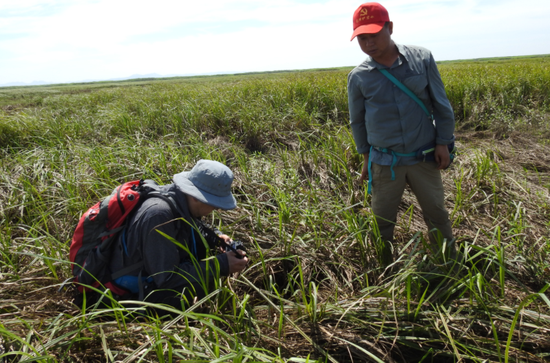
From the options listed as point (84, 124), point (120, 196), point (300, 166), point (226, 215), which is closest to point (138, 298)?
point (120, 196)

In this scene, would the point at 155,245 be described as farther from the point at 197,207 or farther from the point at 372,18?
the point at 372,18

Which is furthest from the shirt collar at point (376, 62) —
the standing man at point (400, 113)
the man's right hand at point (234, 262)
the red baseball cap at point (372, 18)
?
the man's right hand at point (234, 262)

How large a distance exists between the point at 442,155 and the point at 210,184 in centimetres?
128

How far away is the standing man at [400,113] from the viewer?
1777 mm

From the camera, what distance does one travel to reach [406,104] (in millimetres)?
1798

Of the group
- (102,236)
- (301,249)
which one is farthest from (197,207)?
(301,249)

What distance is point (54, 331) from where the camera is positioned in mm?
1303

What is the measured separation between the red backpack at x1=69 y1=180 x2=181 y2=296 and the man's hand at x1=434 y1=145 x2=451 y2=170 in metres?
1.45

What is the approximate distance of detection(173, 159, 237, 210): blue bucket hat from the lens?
1.64 meters

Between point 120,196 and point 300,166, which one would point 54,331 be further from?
point 300,166

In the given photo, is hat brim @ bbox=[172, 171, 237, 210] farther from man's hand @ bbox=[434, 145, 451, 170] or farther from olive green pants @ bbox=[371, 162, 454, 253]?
man's hand @ bbox=[434, 145, 451, 170]

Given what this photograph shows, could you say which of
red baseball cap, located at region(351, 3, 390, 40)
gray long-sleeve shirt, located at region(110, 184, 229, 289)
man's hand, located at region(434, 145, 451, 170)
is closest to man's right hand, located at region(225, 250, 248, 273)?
gray long-sleeve shirt, located at region(110, 184, 229, 289)

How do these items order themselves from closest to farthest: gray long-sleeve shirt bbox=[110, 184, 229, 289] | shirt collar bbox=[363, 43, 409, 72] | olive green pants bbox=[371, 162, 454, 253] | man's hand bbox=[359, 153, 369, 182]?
gray long-sleeve shirt bbox=[110, 184, 229, 289] → shirt collar bbox=[363, 43, 409, 72] → olive green pants bbox=[371, 162, 454, 253] → man's hand bbox=[359, 153, 369, 182]

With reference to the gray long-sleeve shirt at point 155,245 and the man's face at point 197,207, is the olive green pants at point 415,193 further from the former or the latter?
the gray long-sleeve shirt at point 155,245
